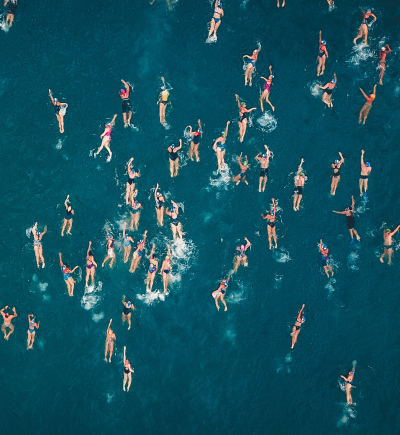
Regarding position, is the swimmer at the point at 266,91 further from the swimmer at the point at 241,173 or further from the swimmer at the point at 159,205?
the swimmer at the point at 159,205

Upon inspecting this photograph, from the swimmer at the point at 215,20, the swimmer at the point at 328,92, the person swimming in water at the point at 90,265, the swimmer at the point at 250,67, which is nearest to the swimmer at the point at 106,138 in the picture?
the person swimming in water at the point at 90,265

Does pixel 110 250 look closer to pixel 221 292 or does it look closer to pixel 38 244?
pixel 38 244

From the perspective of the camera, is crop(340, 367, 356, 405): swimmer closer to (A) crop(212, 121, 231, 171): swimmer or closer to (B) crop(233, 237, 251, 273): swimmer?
(B) crop(233, 237, 251, 273): swimmer

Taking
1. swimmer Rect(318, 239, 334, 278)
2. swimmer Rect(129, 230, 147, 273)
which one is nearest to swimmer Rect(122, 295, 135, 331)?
swimmer Rect(129, 230, 147, 273)

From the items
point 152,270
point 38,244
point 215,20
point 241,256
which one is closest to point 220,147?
point 241,256

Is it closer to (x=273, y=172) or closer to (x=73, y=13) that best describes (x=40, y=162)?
(x=73, y=13)

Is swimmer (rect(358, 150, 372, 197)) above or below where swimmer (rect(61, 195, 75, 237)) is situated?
above
